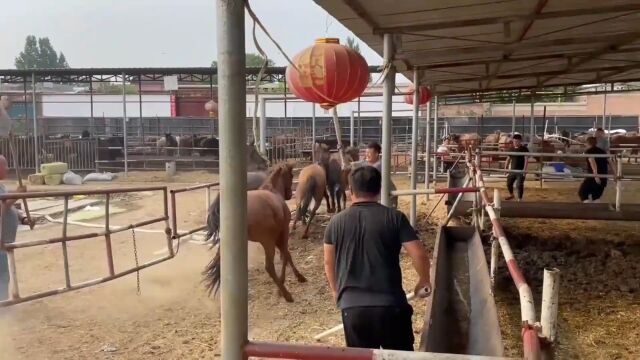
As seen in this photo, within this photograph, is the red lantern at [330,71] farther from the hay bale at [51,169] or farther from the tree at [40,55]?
the tree at [40,55]

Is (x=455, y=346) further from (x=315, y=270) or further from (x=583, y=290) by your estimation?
(x=315, y=270)

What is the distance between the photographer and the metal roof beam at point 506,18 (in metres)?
4.66

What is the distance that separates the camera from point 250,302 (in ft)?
19.6

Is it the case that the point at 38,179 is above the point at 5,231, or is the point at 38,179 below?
below

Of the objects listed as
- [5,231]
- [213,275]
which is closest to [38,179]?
[213,275]

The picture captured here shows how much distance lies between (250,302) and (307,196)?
3696 mm

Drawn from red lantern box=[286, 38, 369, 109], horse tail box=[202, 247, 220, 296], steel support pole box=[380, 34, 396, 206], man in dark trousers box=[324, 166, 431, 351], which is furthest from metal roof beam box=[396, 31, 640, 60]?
man in dark trousers box=[324, 166, 431, 351]

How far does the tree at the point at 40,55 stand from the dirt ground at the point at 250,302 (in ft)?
325

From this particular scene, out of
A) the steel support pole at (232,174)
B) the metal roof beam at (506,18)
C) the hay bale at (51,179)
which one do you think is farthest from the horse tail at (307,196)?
A: the hay bale at (51,179)

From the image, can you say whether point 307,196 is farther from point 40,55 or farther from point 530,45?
point 40,55

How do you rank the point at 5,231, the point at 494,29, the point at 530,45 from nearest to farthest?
the point at 5,231, the point at 530,45, the point at 494,29

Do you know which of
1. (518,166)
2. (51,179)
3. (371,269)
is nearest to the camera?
(371,269)

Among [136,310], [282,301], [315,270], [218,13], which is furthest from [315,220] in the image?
[218,13]

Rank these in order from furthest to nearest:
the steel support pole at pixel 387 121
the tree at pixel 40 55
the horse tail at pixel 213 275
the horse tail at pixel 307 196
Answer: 1. the tree at pixel 40 55
2. the horse tail at pixel 307 196
3. the horse tail at pixel 213 275
4. the steel support pole at pixel 387 121
